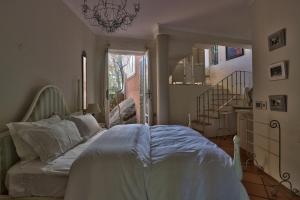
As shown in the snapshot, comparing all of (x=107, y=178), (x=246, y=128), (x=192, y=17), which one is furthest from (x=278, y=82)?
(x=107, y=178)

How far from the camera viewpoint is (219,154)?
202 centimetres

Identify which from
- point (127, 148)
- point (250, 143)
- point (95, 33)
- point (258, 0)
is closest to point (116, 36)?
point (95, 33)

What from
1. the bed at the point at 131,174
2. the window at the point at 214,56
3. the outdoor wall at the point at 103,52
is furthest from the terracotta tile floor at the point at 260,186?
the window at the point at 214,56

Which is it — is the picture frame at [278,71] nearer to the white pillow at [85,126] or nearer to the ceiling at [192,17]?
the ceiling at [192,17]

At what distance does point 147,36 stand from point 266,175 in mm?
4099

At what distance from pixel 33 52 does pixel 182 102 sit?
4.16 m

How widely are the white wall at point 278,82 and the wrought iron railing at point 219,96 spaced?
8.89 ft

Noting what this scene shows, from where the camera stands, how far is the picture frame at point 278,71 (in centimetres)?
286

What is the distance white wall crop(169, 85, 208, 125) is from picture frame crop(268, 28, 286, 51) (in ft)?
10.5

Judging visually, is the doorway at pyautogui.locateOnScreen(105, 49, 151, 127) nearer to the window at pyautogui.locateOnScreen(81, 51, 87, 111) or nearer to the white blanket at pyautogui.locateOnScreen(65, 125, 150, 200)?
the window at pyautogui.locateOnScreen(81, 51, 87, 111)

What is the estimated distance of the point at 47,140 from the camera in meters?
2.21

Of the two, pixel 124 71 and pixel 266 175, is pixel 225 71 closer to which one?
pixel 124 71

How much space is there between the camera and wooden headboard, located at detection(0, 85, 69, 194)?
2058 mm

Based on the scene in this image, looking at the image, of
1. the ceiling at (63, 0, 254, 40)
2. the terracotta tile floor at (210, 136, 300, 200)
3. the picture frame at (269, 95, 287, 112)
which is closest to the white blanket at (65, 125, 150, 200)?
the terracotta tile floor at (210, 136, 300, 200)
